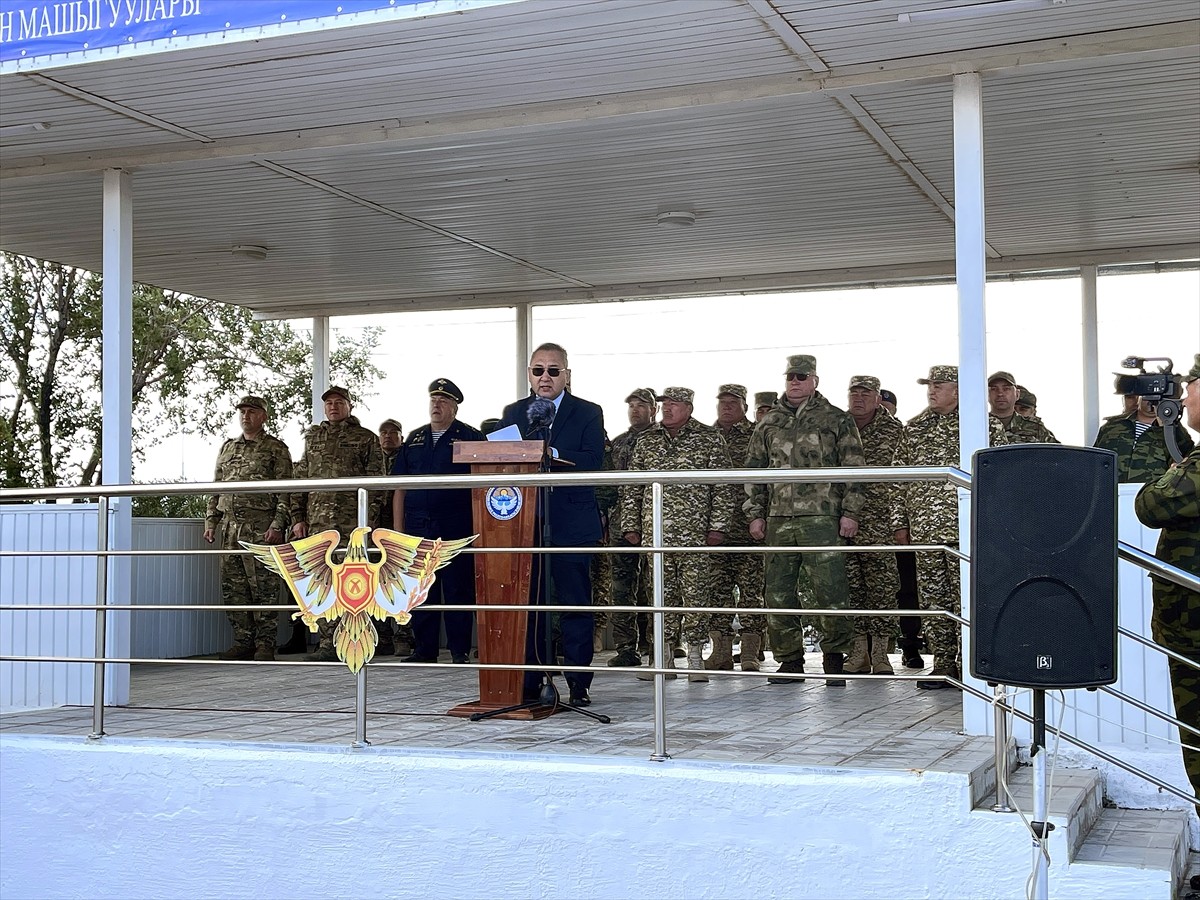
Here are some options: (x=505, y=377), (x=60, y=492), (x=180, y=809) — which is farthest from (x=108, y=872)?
(x=505, y=377)

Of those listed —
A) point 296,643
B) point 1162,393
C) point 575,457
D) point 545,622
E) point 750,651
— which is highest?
point 1162,393

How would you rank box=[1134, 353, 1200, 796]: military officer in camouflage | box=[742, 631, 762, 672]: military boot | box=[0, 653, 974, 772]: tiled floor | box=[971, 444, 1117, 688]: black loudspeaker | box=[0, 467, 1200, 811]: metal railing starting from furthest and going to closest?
1. box=[742, 631, 762, 672]: military boot
2. box=[0, 653, 974, 772]: tiled floor
3. box=[1134, 353, 1200, 796]: military officer in camouflage
4. box=[0, 467, 1200, 811]: metal railing
5. box=[971, 444, 1117, 688]: black loudspeaker

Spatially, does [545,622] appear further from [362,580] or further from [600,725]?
[362,580]

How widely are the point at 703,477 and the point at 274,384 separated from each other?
14.1 m

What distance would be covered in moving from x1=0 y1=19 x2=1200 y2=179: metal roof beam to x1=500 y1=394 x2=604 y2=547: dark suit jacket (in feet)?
4.45

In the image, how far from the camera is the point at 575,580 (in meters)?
5.91

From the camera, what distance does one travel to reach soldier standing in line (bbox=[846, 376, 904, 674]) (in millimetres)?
7129

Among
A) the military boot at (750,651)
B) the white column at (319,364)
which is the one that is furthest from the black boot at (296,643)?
the military boot at (750,651)

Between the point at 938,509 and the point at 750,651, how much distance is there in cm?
161

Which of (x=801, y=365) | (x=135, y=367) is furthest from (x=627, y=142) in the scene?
(x=135, y=367)

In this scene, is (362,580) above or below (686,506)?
below

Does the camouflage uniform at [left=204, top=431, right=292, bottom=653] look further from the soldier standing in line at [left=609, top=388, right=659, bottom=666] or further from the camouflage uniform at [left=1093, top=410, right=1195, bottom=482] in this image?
the camouflage uniform at [left=1093, top=410, right=1195, bottom=482]

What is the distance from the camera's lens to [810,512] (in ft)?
22.5

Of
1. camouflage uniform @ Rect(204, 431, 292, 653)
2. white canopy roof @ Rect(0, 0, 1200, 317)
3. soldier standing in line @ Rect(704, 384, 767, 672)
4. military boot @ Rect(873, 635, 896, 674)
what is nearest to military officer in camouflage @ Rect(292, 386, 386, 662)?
camouflage uniform @ Rect(204, 431, 292, 653)
